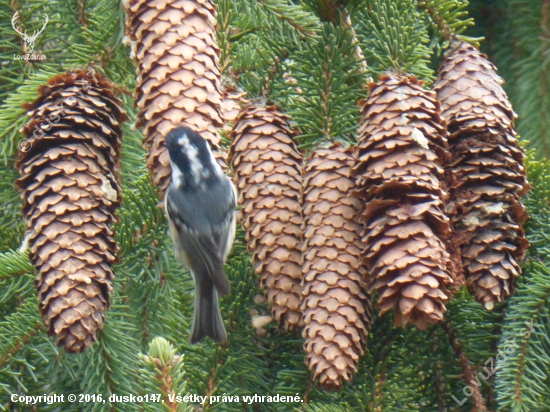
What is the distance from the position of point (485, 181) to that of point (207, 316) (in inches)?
27.0

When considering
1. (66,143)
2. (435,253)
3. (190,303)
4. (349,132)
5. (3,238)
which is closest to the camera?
(435,253)

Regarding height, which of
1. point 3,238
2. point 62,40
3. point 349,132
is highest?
point 62,40

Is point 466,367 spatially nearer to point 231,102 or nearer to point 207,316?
point 207,316

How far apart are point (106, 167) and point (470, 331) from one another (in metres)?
0.85

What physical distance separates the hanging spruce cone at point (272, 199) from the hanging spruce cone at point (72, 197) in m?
0.28

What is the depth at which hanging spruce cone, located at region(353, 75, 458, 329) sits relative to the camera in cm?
128

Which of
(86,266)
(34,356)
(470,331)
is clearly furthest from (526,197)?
(34,356)

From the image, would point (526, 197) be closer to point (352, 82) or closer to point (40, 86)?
point (352, 82)

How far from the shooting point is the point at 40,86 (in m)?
1.55

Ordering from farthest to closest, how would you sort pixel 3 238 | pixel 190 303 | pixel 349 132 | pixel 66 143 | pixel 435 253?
pixel 190 303 < pixel 3 238 < pixel 349 132 < pixel 66 143 < pixel 435 253

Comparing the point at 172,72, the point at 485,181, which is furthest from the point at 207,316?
the point at 485,181

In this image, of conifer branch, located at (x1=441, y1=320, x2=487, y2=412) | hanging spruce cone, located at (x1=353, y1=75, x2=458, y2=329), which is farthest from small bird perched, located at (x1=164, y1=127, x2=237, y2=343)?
conifer branch, located at (x1=441, y1=320, x2=487, y2=412)

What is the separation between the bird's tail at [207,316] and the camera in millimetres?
1561

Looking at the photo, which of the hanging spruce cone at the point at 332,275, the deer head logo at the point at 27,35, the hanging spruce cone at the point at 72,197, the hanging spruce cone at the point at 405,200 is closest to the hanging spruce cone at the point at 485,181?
the hanging spruce cone at the point at 405,200
